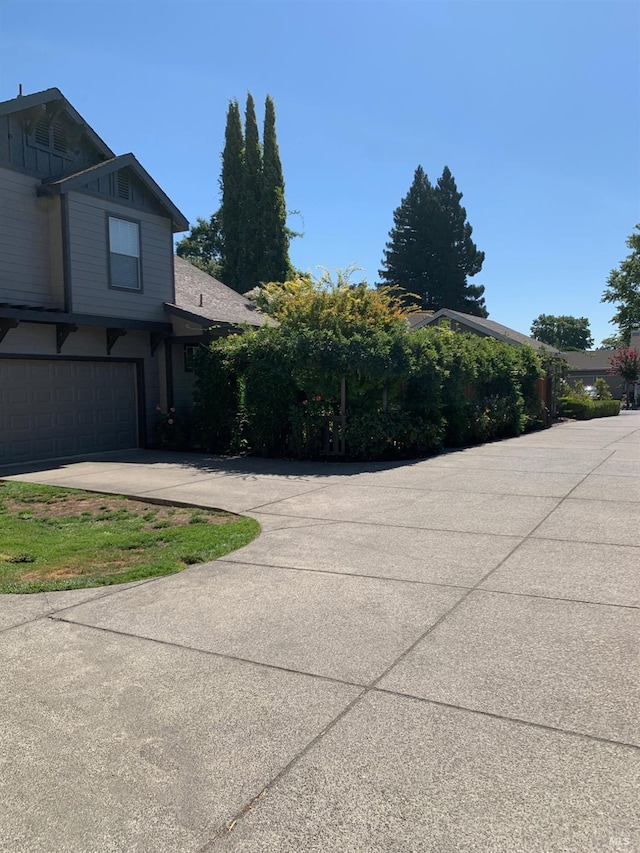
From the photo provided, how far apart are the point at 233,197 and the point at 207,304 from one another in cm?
2111

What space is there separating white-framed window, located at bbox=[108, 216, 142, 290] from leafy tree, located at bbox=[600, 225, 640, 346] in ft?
145

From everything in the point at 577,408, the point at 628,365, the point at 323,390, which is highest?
the point at 628,365

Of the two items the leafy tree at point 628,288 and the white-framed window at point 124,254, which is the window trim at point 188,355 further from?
the leafy tree at point 628,288

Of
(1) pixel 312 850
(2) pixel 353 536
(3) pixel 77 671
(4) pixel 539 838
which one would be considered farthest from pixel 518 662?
(2) pixel 353 536

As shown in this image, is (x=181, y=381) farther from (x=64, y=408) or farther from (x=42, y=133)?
(x=42, y=133)

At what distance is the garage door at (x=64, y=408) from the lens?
12938 mm

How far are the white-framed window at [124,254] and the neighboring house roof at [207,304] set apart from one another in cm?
111

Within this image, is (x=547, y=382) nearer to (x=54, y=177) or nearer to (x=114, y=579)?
(x=54, y=177)

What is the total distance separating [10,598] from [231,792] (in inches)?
124

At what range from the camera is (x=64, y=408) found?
14016mm

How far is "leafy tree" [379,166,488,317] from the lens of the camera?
194ft

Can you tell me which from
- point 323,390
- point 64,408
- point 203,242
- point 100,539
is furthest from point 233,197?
point 100,539

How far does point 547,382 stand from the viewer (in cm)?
2458

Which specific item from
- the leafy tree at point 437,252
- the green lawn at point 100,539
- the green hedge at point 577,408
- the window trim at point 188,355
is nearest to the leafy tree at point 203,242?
the leafy tree at point 437,252
